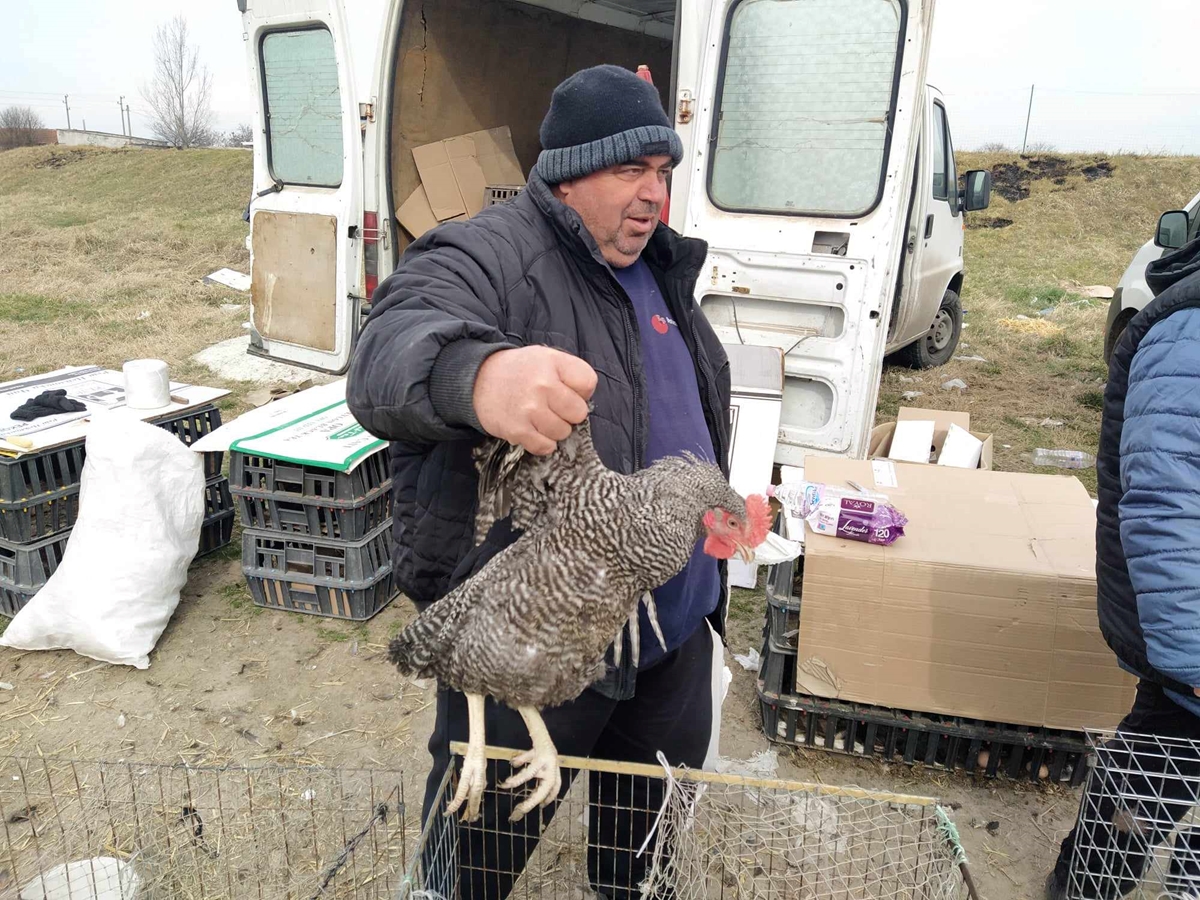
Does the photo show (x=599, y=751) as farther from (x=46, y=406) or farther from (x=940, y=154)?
(x=940, y=154)

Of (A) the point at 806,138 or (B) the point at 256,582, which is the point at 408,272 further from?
(B) the point at 256,582

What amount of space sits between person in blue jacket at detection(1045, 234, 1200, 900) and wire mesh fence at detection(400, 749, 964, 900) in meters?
0.55

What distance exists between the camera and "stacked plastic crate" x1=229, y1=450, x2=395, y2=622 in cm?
397

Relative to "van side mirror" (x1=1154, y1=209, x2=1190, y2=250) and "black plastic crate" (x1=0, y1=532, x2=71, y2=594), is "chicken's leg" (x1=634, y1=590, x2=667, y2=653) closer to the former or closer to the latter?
"black plastic crate" (x1=0, y1=532, x2=71, y2=594)

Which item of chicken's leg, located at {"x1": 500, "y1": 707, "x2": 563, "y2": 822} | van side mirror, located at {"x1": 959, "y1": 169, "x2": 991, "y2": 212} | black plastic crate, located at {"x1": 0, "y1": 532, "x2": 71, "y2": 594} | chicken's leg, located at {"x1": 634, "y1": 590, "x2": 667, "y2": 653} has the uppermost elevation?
van side mirror, located at {"x1": 959, "y1": 169, "x2": 991, "y2": 212}

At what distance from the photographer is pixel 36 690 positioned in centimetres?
353

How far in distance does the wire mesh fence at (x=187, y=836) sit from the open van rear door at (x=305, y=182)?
2.70 metres

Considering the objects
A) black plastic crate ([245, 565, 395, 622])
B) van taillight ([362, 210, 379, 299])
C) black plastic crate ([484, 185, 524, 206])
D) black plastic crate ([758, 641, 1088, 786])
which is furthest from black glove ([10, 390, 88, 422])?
black plastic crate ([758, 641, 1088, 786])

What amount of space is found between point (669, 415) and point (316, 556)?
9.22ft

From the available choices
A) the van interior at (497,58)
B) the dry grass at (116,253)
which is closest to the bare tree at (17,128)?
the dry grass at (116,253)

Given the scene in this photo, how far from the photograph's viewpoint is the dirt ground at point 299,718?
2.97 m

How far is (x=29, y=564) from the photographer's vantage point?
3.88 metres

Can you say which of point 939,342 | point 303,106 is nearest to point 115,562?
point 303,106

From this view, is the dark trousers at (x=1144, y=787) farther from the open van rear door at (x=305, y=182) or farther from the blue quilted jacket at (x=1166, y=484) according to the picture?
the open van rear door at (x=305, y=182)
